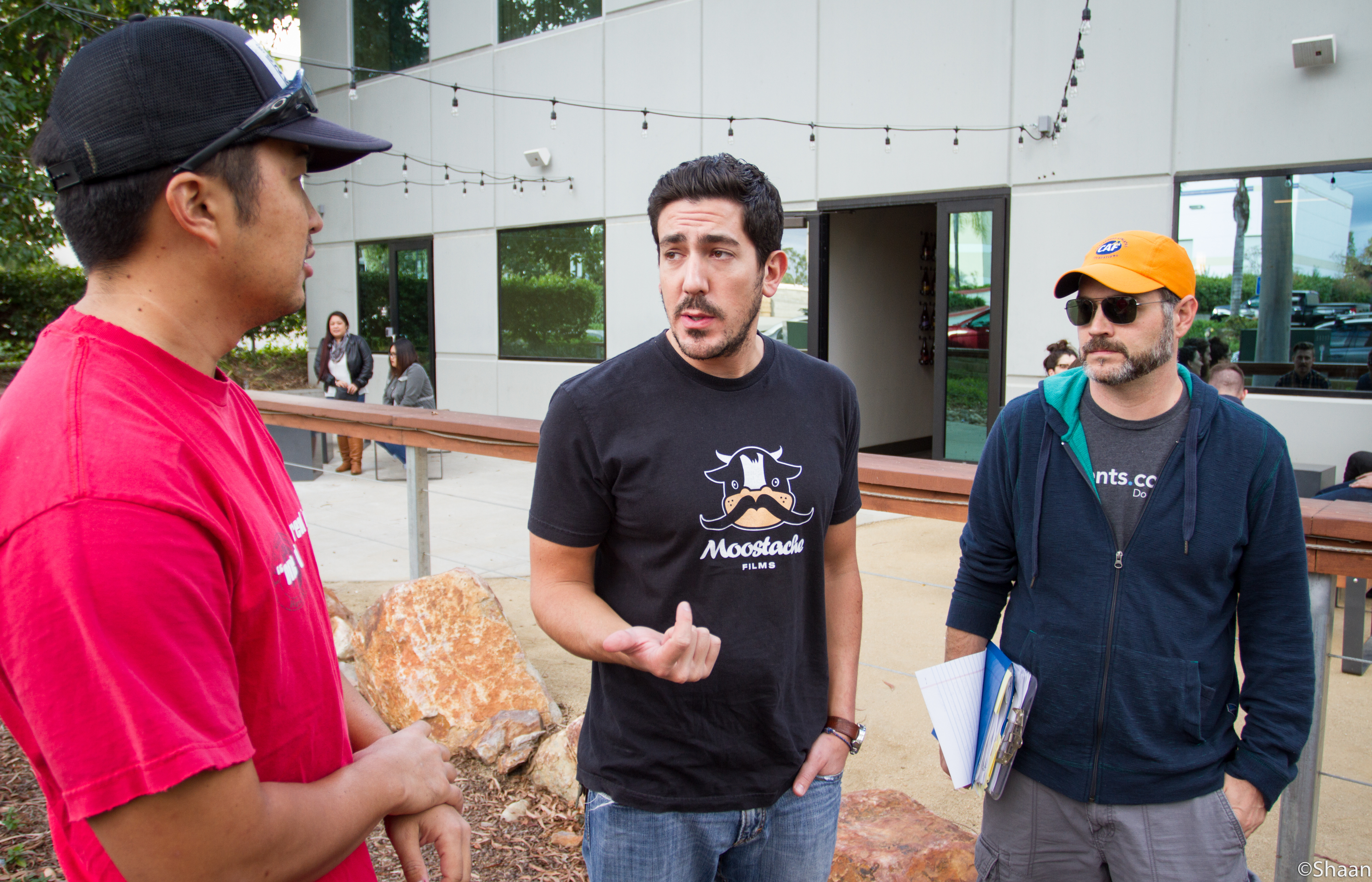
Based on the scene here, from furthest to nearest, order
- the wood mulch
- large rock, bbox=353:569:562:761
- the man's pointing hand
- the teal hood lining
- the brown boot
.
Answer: the brown boot → large rock, bbox=353:569:562:761 → the wood mulch → the teal hood lining → the man's pointing hand

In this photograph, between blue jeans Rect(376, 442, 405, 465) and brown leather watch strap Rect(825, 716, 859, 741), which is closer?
brown leather watch strap Rect(825, 716, 859, 741)

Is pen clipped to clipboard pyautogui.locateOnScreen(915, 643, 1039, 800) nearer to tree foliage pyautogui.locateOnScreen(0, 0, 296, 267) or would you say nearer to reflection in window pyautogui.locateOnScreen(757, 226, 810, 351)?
reflection in window pyautogui.locateOnScreen(757, 226, 810, 351)

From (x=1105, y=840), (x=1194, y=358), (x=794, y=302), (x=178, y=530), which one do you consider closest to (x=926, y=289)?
(x=794, y=302)

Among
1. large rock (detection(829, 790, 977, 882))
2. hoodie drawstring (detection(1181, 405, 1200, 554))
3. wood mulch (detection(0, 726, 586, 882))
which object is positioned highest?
hoodie drawstring (detection(1181, 405, 1200, 554))

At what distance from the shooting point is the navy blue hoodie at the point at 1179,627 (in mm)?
1985

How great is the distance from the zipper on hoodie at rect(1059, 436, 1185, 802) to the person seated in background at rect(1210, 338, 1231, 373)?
630 cm

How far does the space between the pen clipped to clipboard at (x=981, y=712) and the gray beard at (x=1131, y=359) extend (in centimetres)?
71

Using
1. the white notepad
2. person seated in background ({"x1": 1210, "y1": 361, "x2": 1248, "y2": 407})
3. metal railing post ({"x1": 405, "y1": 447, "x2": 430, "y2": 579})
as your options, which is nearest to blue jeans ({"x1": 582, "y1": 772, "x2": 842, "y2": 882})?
the white notepad

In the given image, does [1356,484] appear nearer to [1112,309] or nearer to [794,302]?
[1112,309]

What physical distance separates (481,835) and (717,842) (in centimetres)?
168

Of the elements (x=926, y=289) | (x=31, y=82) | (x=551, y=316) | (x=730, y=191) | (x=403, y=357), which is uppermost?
(x=31, y=82)

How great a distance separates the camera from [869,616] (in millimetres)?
5902

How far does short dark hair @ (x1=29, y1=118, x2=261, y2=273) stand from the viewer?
1037mm

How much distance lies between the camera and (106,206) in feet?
3.41
